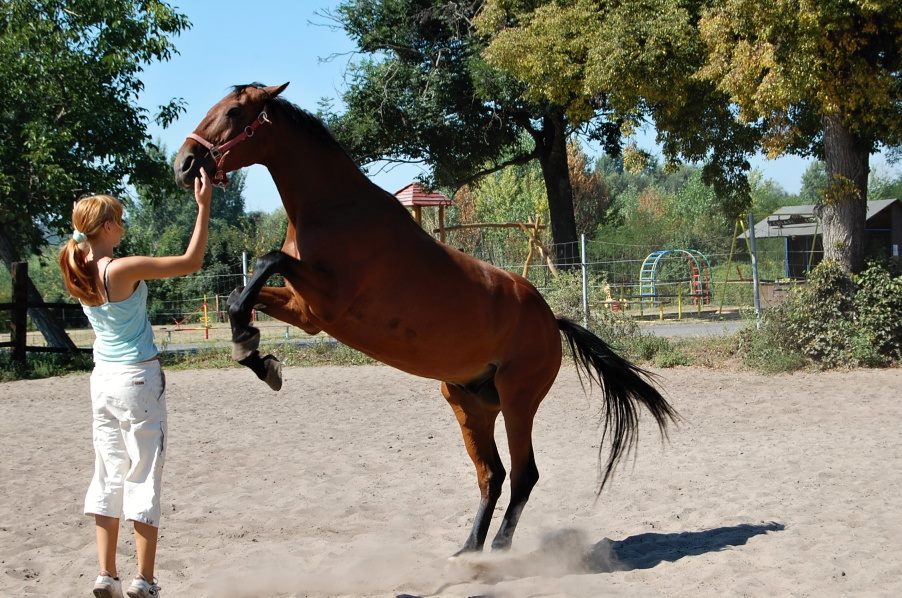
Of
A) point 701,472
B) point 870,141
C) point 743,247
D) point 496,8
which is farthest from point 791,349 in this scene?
point 743,247

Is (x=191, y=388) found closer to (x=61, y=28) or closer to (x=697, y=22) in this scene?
(x=61, y=28)

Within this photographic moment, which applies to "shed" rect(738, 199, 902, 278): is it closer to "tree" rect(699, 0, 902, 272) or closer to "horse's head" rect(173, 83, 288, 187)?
"tree" rect(699, 0, 902, 272)

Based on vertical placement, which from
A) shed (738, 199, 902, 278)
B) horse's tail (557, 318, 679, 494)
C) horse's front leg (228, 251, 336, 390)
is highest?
shed (738, 199, 902, 278)

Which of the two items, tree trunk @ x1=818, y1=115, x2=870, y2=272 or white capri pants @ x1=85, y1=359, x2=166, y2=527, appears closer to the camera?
white capri pants @ x1=85, y1=359, x2=166, y2=527

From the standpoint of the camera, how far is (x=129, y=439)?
3705 mm

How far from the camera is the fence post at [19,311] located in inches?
602

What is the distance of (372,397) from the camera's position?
440 inches

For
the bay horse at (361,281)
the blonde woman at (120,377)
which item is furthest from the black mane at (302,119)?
the blonde woman at (120,377)

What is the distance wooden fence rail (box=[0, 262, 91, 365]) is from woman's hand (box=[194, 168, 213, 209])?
1274cm

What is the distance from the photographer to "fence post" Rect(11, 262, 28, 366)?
1530 cm

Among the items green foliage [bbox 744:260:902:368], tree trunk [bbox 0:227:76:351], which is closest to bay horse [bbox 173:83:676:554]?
green foliage [bbox 744:260:902:368]

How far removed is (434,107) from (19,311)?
10947mm

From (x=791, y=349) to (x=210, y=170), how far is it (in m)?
10.8

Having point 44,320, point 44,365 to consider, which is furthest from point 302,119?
point 44,320
